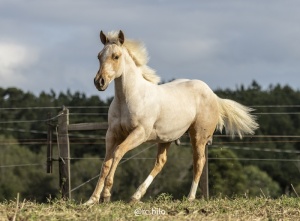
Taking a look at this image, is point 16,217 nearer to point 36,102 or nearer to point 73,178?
point 73,178

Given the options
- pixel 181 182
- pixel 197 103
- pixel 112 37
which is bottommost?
pixel 181 182

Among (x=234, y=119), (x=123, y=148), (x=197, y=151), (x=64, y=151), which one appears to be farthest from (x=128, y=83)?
(x=64, y=151)

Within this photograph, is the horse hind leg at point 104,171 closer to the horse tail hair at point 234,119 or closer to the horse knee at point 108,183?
the horse knee at point 108,183

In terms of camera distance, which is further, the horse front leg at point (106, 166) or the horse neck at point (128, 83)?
the horse neck at point (128, 83)

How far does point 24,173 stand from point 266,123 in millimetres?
22836

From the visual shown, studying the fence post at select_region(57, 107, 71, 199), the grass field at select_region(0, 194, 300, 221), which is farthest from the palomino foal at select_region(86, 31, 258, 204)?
the fence post at select_region(57, 107, 71, 199)

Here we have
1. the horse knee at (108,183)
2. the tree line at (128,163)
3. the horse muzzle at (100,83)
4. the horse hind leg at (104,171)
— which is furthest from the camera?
the tree line at (128,163)

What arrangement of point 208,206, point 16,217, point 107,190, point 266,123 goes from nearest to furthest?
point 16,217
point 208,206
point 107,190
point 266,123

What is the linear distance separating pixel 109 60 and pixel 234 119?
308 cm

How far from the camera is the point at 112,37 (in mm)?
9844

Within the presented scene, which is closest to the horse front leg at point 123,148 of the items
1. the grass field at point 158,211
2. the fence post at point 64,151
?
the grass field at point 158,211

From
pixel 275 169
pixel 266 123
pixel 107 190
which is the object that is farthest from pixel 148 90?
pixel 266 123

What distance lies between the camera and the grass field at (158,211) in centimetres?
731

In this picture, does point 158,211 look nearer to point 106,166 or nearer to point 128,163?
point 106,166
